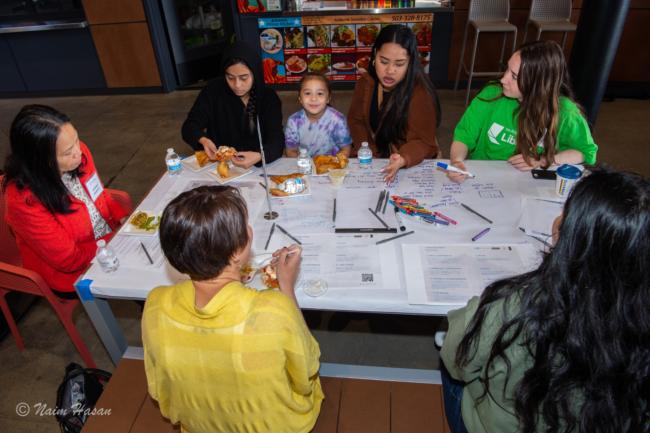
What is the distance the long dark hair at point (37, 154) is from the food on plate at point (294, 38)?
406cm

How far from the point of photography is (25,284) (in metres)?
2.00

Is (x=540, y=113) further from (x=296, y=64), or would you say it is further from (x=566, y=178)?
(x=296, y=64)

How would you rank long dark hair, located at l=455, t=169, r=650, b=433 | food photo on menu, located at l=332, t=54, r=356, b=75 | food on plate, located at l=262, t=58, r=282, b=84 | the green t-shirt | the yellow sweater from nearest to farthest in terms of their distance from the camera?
long dark hair, located at l=455, t=169, r=650, b=433 → the yellow sweater → the green t-shirt → food photo on menu, located at l=332, t=54, r=356, b=75 → food on plate, located at l=262, t=58, r=282, b=84

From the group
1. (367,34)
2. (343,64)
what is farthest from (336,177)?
(343,64)

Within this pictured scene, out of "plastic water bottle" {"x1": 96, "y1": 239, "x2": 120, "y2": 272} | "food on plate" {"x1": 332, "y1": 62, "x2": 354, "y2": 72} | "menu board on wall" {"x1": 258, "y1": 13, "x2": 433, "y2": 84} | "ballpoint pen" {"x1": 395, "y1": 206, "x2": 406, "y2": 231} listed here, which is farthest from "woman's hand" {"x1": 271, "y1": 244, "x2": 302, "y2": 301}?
"food on plate" {"x1": 332, "y1": 62, "x2": 354, "y2": 72}

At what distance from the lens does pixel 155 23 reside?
5.58 metres

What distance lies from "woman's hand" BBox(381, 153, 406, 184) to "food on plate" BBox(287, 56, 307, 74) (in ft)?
12.8

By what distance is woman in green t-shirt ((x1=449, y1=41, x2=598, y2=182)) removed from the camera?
2072 millimetres

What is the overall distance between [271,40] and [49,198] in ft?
14.0

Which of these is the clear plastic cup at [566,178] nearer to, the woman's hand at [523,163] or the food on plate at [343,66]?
the woman's hand at [523,163]

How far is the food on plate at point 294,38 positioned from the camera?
17.7 ft

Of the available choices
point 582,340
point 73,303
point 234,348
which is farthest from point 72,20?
point 582,340

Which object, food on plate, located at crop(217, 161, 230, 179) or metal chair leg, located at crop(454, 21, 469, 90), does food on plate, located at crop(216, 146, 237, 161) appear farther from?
metal chair leg, located at crop(454, 21, 469, 90)

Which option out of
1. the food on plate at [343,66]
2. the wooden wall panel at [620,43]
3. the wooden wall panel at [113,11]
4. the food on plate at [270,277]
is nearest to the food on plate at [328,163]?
the food on plate at [270,277]
